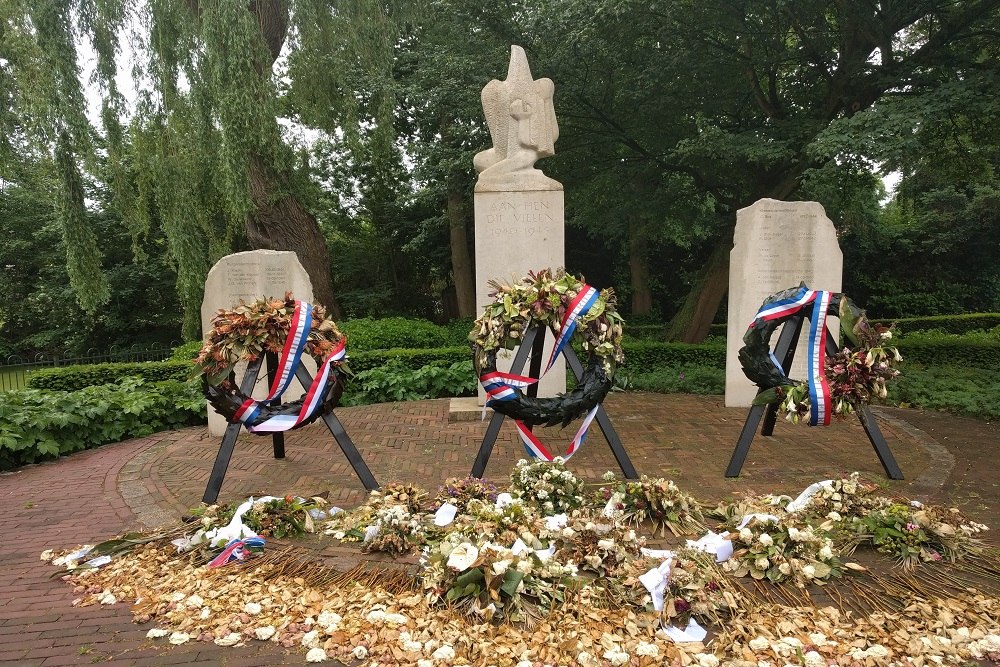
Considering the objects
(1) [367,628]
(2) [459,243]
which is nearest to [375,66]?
(2) [459,243]

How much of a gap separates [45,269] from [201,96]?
39.3 ft

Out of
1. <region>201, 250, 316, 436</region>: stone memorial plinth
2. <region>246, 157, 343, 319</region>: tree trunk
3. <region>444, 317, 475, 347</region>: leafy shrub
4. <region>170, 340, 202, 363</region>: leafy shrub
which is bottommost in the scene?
<region>444, 317, 475, 347</region>: leafy shrub

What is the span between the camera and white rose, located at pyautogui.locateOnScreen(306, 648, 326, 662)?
2611mm

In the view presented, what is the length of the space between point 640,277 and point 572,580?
51.5 ft

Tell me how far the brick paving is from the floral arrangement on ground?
17cm

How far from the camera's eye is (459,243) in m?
16.8

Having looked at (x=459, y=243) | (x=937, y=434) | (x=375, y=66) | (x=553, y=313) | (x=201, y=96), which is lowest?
(x=937, y=434)

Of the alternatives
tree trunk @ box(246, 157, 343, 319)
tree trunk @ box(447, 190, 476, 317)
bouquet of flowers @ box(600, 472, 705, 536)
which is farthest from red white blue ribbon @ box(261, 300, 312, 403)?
tree trunk @ box(447, 190, 476, 317)

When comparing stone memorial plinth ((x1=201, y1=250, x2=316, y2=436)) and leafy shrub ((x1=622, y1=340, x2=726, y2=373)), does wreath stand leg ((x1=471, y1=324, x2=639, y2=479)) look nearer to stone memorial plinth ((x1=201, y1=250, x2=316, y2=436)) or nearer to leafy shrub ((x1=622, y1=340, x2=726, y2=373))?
stone memorial plinth ((x1=201, y1=250, x2=316, y2=436))

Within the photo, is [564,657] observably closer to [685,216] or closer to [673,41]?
[673,41]

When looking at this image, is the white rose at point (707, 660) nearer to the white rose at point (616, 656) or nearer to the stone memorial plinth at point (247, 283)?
the white rose at point (616, 656)

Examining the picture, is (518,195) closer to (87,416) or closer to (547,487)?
(547,487)

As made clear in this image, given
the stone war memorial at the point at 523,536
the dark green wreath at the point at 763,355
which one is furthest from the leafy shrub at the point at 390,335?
the dark green wreath at the point at 763,355

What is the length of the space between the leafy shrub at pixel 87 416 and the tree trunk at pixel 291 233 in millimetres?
4500
